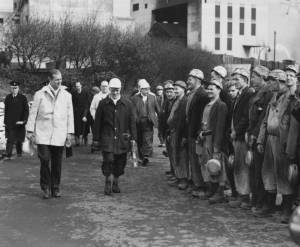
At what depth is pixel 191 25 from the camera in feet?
339

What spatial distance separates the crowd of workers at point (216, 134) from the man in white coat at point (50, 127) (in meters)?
0.02

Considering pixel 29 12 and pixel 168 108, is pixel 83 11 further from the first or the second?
pixel 168 108

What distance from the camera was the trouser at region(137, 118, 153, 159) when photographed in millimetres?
13945

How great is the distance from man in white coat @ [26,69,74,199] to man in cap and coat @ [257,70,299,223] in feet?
10.2

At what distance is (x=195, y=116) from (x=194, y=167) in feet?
2.76

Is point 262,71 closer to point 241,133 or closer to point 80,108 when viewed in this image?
point 241,133

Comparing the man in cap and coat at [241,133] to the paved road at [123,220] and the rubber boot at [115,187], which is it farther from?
the rubber boot at [115,187]

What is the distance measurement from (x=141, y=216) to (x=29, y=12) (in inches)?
2702

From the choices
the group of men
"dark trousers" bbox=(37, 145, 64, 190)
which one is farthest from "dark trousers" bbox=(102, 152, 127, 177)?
the group of men

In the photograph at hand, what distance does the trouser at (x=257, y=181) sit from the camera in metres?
8.24

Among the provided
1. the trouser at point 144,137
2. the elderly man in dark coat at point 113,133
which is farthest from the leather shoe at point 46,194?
the trouser at point 144,137

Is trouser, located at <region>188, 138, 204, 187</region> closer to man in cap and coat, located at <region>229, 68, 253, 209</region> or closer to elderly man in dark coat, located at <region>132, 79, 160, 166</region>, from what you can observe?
man in cap and coat, located at <region>229, 68, 253, 209</region>

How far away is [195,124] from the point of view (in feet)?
31.6

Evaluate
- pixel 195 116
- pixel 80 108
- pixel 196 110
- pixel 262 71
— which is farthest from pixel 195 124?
pixel 80 108
